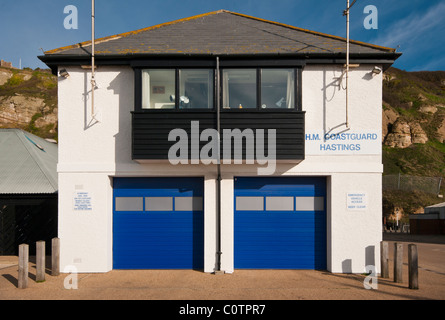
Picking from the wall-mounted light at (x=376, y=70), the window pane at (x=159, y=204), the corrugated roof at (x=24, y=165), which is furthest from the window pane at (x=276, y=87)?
the corrugated roof at (x=24, y=165)

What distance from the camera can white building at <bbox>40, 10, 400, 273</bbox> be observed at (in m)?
8.00

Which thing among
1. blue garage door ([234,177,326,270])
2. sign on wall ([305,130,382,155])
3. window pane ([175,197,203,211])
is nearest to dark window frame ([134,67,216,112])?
blue garage door ([234,177,326,270])

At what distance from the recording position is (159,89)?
8445 millimetres

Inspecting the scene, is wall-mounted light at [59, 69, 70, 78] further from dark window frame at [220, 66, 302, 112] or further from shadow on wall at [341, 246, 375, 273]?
shadow on wall at [341, 246, 375, 273]

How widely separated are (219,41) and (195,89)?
68.9 inches

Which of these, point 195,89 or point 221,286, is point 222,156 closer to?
point 195,89

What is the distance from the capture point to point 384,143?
47.3 metres

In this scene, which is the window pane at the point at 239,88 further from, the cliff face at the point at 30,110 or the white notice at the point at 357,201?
the cliff face at the point at 30,110

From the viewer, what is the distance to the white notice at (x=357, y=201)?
829 cm
